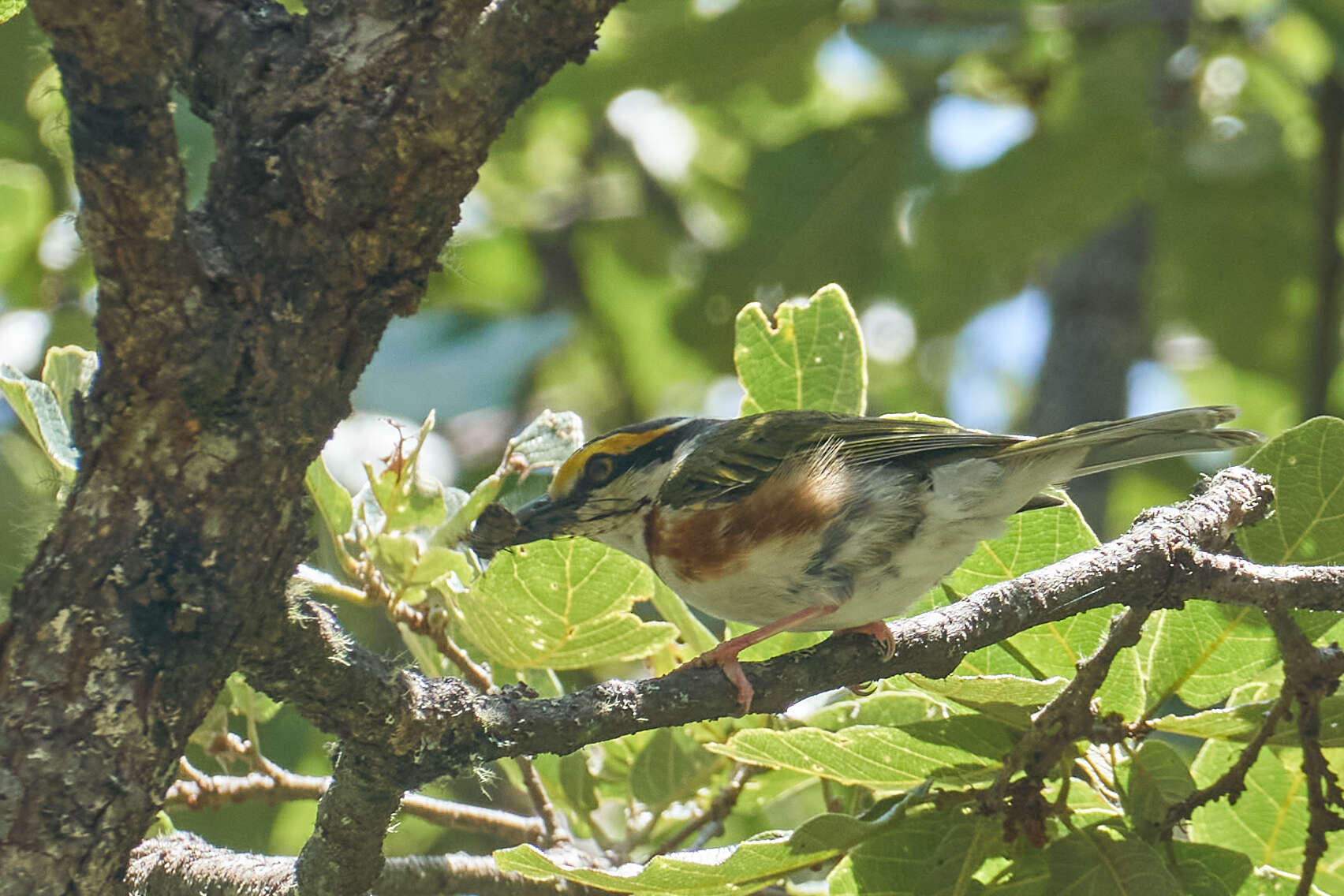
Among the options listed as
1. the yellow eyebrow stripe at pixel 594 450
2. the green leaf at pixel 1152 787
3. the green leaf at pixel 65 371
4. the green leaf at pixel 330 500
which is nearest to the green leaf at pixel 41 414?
the green leaf at pixel 65 371

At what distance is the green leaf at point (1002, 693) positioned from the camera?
2.49m

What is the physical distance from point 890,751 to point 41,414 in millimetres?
1858

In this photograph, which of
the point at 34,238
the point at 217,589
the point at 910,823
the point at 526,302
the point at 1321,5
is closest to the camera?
the point at 217,589

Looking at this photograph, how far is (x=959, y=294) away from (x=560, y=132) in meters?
3.53

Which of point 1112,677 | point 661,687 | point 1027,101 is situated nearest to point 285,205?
point 661,687

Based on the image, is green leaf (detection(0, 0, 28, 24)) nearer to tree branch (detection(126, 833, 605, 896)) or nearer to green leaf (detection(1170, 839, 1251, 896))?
tree branch (detection(126, 833, 605, 896))

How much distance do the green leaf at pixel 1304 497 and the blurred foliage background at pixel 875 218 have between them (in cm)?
199

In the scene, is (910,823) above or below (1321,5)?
below

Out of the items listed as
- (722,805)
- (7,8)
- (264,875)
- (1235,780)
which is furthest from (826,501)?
(7,8)

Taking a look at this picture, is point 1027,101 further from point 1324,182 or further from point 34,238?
point 34,238

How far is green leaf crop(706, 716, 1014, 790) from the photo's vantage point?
8.54 feet

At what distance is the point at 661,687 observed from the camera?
7.39ft

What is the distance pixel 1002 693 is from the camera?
2.52m

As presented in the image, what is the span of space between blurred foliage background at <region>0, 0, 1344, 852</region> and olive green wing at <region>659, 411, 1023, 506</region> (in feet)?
2.89
